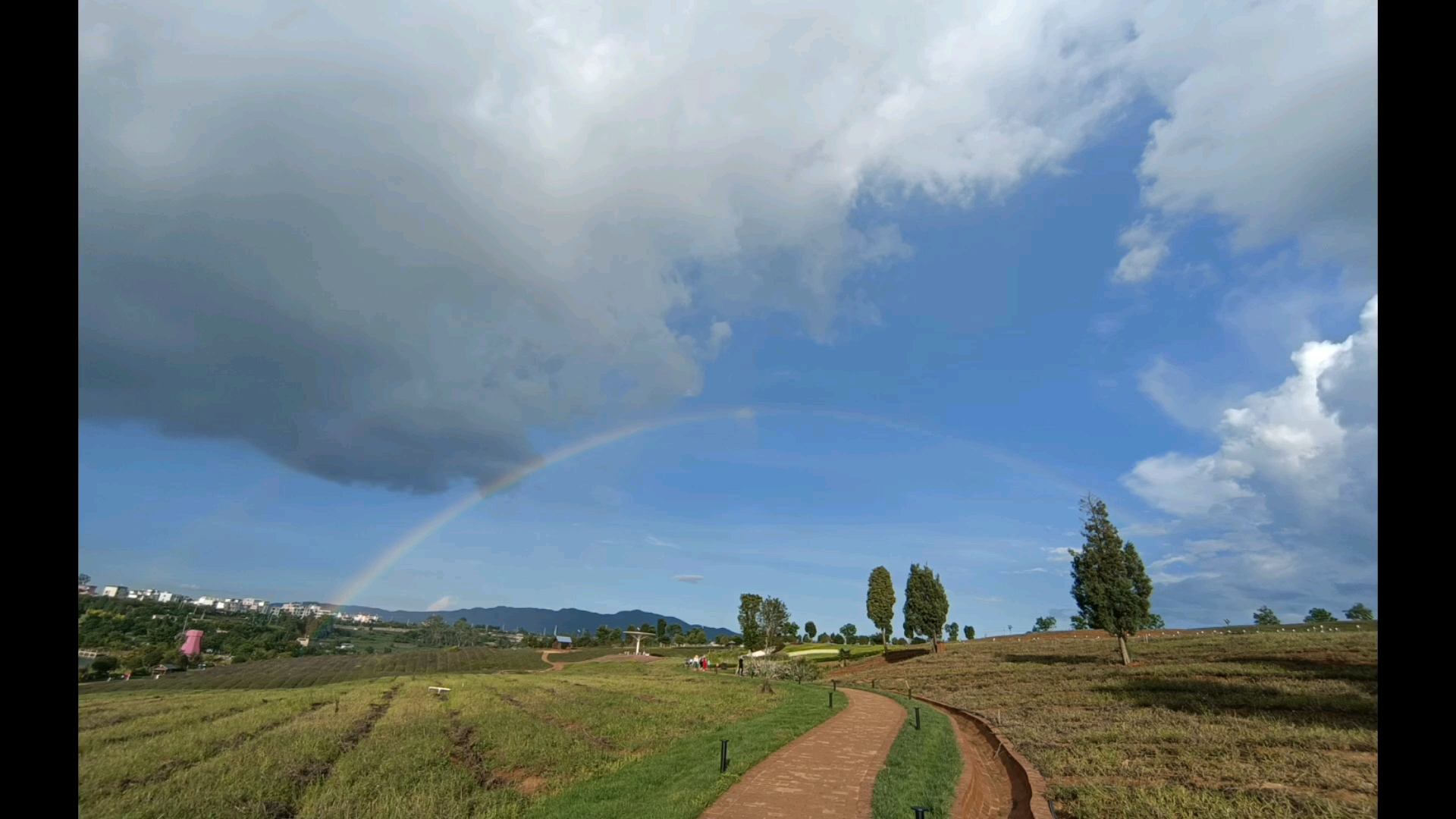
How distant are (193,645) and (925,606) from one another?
74.7 metres

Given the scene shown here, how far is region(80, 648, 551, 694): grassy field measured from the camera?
154 feet

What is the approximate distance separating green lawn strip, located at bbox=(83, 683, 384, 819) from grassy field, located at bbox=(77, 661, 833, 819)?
0.08 m

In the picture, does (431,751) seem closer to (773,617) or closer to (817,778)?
(817,778)

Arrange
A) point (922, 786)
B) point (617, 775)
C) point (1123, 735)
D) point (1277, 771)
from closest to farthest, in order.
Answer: point (1277, 771), point (922, 786), point (617, 775), point (1123, 735)

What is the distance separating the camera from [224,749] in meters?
23.3

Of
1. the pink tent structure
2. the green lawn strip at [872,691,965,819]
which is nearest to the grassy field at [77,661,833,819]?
the green lawn strip at [872,691,965,819]

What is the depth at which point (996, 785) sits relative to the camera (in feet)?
52.0

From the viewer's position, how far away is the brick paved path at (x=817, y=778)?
12.8 m

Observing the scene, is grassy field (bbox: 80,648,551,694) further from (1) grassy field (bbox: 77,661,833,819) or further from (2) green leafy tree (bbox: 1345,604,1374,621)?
(2) green leafy tree (bbox: 1345,604,1374,621)

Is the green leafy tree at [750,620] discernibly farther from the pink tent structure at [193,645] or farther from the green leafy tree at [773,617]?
the pink tent structure at [193,645]

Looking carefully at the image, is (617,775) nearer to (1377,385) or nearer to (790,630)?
(1377,385)

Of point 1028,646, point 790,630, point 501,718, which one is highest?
point 501,718
